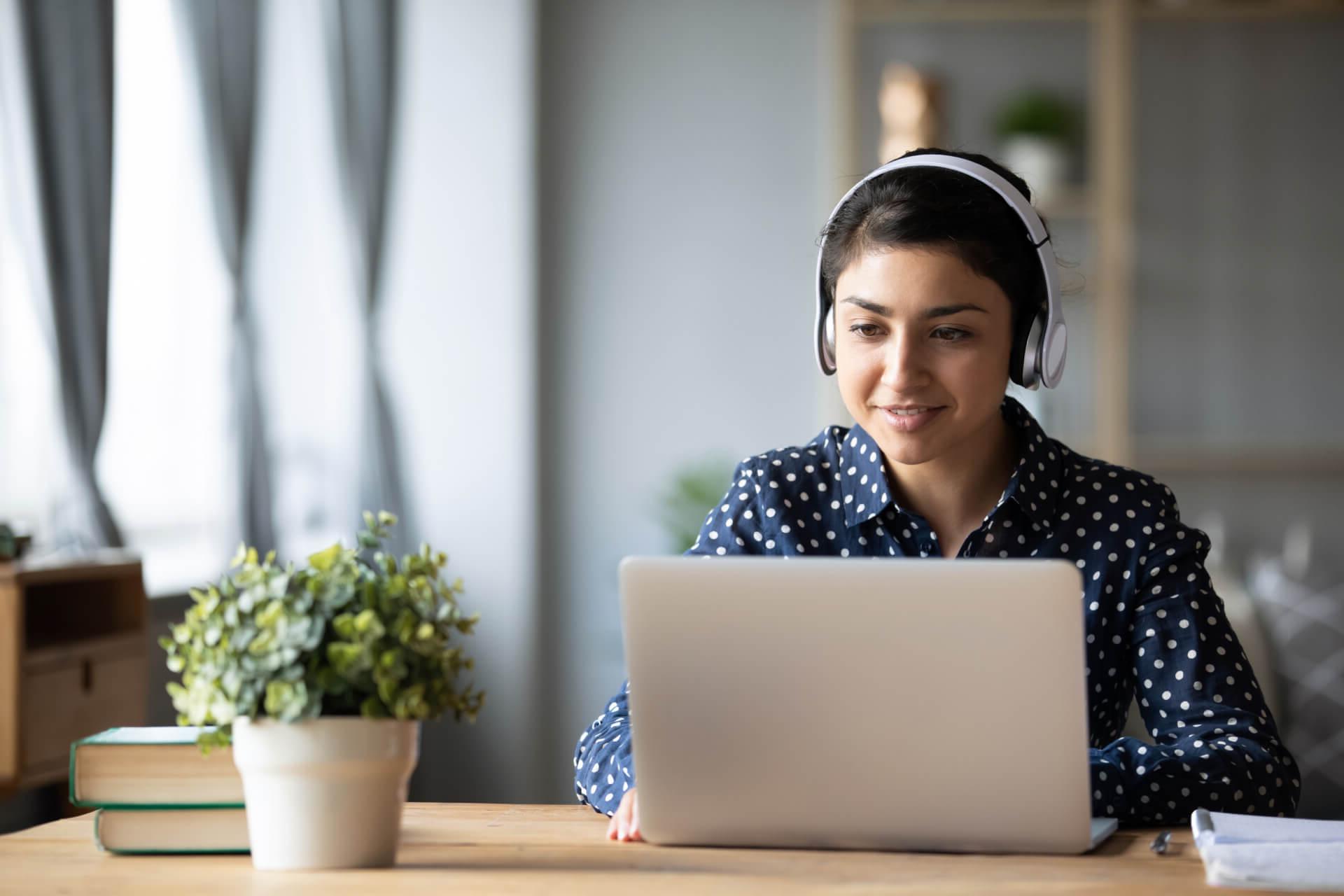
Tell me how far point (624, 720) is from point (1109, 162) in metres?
3.14

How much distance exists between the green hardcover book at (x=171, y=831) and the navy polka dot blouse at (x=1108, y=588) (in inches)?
13.5

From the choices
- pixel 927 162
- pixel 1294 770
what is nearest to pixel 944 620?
pixel 1294 770

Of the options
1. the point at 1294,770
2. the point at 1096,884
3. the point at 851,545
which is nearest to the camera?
the point at 1096,884

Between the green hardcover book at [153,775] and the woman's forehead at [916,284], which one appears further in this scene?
the woman's forehead at [916,284]

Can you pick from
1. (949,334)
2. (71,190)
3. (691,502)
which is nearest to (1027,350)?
(949,334)

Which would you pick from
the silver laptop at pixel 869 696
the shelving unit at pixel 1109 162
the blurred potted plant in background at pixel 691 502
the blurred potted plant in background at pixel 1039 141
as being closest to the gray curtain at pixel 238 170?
the blurred potted plant in background at pixel 691 502

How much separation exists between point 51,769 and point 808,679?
1.82 metres

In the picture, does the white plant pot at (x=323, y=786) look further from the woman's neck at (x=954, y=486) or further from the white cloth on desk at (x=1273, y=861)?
the woman's neck at (x=954, y=486)

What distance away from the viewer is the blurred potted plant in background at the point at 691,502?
4234 millimetres

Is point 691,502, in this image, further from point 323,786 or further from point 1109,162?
point 323,786

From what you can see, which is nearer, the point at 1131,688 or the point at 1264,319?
the point at 1131,688

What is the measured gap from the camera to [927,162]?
5.06ft

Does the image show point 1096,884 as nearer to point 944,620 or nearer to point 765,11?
point 944,620

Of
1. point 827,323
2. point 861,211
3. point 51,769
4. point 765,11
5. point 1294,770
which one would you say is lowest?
point 51,769
